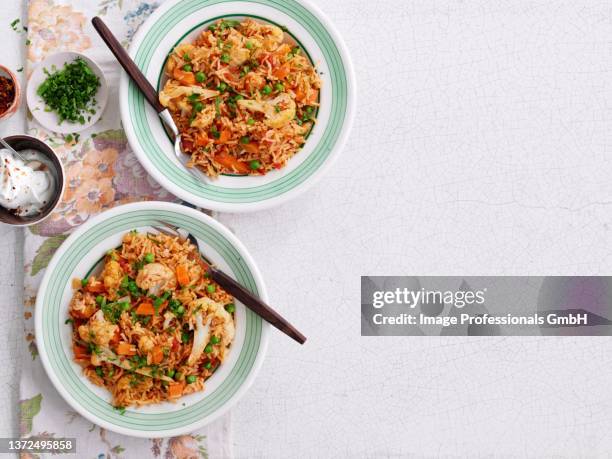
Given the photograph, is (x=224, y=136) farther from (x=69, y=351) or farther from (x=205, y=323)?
(x=69, y=351)

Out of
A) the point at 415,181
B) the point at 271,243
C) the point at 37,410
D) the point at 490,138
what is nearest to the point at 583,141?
the point at 490,138

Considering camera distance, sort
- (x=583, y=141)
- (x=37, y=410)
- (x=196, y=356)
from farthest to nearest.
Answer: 1. (x=583, y=141)
2. (x=37, y=410)
3. (x=196, y=356)

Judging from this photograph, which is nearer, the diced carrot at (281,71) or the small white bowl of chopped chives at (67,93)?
the diced carrot at (281,71)

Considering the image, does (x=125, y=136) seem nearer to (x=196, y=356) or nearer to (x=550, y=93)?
(x=196, y=356)

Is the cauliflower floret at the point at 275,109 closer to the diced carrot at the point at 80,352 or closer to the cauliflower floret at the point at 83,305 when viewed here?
the cauliflower floret at the point at 83,305

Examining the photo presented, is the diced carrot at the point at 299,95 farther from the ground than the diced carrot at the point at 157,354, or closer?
farther from the ground

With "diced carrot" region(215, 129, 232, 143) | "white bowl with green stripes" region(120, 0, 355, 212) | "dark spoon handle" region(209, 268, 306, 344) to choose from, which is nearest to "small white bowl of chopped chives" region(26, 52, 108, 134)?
"white bowl with green stripes" region(120, 0, 355, 212)

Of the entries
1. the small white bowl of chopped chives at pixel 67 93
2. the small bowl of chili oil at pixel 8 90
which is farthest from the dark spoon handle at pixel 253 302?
the small bowl of chili oil at pixel 8 90
